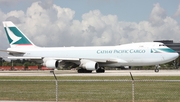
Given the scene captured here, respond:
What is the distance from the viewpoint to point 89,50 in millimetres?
55625

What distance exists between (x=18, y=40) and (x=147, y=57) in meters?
22.0

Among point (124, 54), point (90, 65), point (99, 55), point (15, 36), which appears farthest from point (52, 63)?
point (15, 36)

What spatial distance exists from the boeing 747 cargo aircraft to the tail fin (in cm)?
18

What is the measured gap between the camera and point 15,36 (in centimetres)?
6172

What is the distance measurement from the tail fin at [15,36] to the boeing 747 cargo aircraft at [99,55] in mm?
178

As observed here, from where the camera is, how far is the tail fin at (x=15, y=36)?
61.4m

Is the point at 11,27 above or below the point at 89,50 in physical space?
above

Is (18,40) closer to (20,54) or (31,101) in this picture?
(20,54)

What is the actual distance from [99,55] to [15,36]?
51.1 feet

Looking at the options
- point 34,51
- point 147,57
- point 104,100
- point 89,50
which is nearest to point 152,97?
point 104,100

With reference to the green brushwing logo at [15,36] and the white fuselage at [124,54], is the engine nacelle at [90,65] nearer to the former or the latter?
the white fuselage at [124,54]

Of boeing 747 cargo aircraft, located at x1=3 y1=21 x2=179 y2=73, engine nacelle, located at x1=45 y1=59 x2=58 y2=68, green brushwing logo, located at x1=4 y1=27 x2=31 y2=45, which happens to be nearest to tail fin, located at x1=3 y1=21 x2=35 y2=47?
green brushwing logo, located at x1=4 y1=27 x2=31 y2=45

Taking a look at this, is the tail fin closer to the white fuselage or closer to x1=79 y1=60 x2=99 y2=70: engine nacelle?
the white fuselage

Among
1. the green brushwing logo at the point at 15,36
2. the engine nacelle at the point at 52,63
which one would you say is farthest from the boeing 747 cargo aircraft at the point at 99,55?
the green brushwing logo at the point at 15,36
